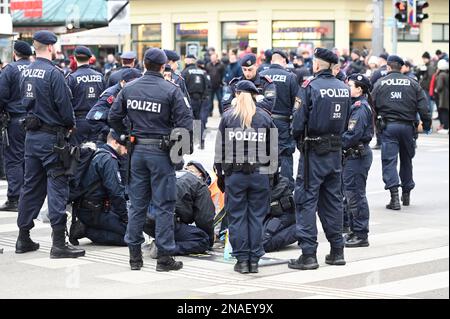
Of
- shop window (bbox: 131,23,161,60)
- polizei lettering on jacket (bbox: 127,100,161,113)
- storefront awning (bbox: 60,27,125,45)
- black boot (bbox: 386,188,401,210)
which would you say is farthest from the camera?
shop window (bbox: 131,23,161,60)

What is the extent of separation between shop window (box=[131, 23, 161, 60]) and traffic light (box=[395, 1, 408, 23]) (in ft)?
55.6

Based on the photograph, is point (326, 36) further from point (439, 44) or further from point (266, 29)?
point (439, 44)

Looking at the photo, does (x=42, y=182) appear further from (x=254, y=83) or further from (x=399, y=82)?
(x=399, y=82)

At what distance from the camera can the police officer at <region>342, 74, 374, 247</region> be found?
36.7 feet

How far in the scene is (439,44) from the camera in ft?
137

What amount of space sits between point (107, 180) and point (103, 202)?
284 mm

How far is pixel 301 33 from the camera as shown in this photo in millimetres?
40219

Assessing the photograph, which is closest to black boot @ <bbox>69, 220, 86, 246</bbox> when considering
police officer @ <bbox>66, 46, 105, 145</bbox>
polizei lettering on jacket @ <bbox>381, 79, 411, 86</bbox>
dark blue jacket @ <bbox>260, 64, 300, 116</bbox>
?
police officer @ <bbox>66, 46, 105, 145</bbox>

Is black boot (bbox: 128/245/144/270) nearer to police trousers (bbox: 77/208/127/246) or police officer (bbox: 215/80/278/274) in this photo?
police officer (bbox: 215/80/278/274)

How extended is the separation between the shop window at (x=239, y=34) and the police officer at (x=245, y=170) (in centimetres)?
3126

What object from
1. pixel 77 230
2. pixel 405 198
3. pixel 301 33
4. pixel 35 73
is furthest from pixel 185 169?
pixel 301 33

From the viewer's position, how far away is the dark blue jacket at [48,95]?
10195mm

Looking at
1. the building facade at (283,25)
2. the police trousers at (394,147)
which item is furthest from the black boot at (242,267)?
the building facade at (283,25)
